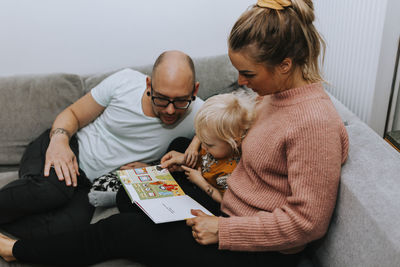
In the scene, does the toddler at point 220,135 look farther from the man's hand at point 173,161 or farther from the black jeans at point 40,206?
the black jeans at point 40,206

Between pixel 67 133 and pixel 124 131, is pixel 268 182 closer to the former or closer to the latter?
pixel 124 131

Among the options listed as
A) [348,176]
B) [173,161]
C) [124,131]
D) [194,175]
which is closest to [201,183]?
[194,175]

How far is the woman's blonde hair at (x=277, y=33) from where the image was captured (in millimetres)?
1105

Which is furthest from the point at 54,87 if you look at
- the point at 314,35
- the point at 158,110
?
the point at 314,35

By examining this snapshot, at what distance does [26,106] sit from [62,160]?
0.44m

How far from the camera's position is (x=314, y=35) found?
3.76ft

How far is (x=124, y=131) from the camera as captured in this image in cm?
184

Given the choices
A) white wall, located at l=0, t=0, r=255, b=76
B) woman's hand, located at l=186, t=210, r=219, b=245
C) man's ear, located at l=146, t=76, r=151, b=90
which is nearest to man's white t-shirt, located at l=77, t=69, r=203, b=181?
man's ear, located at l=146, t=76, r=151, b=90

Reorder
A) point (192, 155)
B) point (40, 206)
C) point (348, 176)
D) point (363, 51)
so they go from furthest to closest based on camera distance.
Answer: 1. point (363, 51)
2. point (192, 155)
3. point (40, 206)
4. point (348, 176)

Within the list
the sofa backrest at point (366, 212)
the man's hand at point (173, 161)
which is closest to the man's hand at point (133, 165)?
the man's hand at point (173, 161)

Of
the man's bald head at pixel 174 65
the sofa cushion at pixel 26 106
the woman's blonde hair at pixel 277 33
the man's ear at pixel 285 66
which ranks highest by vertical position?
the woman's blonde hair at pixel 277 33

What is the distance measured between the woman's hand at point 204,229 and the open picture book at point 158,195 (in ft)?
0.16

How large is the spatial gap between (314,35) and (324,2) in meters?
1.13

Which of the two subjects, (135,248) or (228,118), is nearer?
(135,248)
